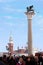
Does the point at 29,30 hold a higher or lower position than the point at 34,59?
higher

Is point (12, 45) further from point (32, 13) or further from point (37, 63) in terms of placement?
point (37, 63)

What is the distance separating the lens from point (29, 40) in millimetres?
44250

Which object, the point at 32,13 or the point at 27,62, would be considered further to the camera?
the point at 32,13

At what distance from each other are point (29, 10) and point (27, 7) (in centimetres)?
86

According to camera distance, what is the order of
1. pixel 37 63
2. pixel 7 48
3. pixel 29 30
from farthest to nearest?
pixel 7 48, pixel 29 30, pixel 37 63

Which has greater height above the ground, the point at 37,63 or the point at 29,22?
the point at 29,22

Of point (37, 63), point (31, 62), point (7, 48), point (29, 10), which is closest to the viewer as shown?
point (31, 62)

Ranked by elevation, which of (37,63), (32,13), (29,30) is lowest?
(37,63)

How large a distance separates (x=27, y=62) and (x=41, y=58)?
1.33 meters

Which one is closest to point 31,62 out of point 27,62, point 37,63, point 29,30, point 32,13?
point 27,62

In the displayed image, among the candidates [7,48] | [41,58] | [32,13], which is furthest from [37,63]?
[7,48]

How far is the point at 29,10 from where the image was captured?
47.4 metres

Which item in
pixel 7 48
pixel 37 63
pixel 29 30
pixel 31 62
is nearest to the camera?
pixel 31 62

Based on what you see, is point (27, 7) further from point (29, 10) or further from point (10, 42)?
point (10, 42)
